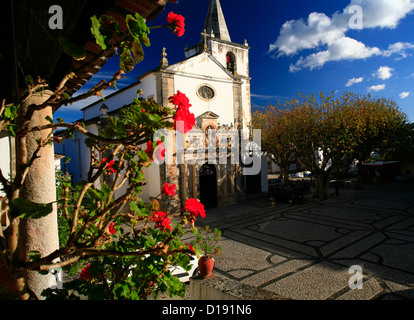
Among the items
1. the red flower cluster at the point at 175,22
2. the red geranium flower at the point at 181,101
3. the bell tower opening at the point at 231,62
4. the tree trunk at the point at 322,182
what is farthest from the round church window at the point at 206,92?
the red geranium flower at the point at 181,101

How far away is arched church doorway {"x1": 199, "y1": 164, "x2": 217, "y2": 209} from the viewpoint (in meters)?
18.4

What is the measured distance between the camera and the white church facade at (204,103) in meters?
16.4

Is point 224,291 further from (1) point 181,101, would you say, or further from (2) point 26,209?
(2) point 26,209

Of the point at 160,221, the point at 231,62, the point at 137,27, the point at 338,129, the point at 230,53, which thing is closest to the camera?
the point at 137,27

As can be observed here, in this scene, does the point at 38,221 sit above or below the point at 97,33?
below

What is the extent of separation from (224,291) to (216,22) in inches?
933

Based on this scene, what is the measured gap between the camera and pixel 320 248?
10062 mm

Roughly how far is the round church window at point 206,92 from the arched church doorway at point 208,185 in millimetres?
4736

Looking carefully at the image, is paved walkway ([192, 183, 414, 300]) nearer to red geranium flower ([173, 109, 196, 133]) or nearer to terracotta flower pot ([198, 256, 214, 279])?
terracotta flower pot ([198, 256, 214, 279])

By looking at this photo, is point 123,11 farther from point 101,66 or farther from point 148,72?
point 148,72

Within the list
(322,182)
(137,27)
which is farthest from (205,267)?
(322,182)

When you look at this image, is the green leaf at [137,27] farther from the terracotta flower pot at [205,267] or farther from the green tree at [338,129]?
the green tree at [338,129]
